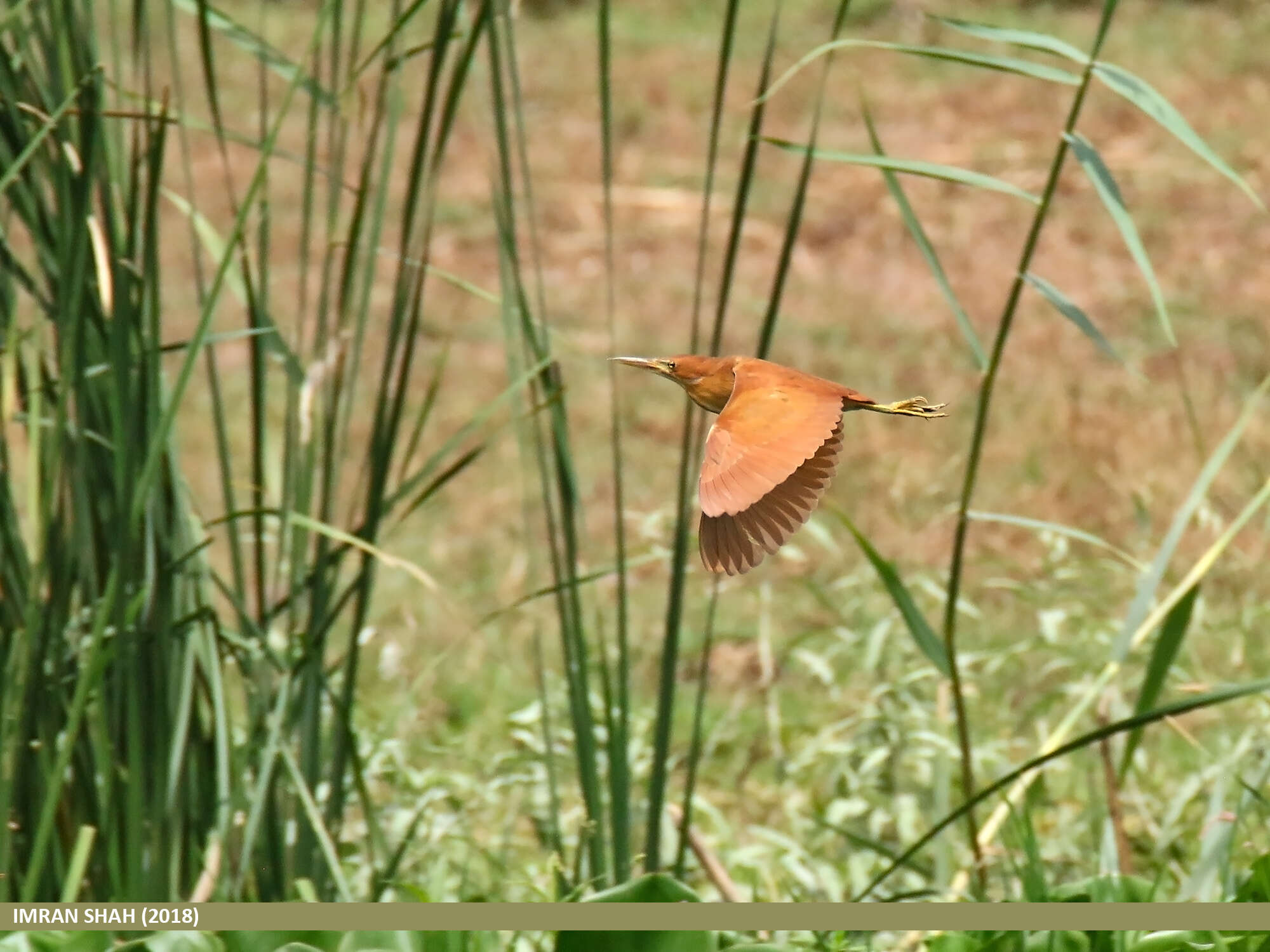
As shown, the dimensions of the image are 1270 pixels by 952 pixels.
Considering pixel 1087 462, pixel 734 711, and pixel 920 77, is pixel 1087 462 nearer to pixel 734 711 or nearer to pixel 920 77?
pixel 734 711

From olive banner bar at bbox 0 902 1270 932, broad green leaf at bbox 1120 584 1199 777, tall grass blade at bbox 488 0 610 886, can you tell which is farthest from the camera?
broad green leaf at bbox 1120 584 1199 777

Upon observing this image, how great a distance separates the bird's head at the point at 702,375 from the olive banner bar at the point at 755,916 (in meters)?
0.20

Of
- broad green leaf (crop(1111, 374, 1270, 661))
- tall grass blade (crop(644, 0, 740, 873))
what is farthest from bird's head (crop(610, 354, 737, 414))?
broad green leaf (crop(1111, 374, 1270, 661))

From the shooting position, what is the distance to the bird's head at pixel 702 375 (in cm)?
43

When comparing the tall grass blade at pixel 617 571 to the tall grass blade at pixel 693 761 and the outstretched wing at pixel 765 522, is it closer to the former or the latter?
the tall grass blade at pixel 693 761

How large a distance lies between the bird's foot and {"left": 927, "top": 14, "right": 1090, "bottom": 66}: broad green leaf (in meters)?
0.24

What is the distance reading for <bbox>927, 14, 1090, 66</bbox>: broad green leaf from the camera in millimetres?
638

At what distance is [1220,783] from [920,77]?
→ 12.3ft

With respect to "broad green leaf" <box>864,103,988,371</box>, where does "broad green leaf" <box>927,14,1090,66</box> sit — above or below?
above

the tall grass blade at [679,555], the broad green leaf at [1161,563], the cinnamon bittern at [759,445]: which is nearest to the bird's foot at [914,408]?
the cinnamon bittern at [759,445]

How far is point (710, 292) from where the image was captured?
3508 millimetres

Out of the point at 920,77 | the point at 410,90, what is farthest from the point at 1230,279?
the point at 410,90

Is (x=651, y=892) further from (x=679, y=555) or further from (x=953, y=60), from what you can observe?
(x=953, y=60)

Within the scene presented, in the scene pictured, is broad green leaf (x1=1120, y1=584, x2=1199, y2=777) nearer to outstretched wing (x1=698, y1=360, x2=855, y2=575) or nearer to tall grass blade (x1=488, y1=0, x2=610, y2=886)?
tall grass blade (x1=488, y1=0, x2=610, y2=886)
